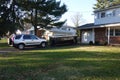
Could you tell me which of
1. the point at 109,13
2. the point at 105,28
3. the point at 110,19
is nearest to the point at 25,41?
the point at 105,28

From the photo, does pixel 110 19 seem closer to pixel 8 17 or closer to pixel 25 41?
pixel 25 41

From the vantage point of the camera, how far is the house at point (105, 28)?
1347 inches

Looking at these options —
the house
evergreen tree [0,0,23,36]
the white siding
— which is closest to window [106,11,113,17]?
the house

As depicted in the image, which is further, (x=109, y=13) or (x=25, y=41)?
(x=109, y=13)

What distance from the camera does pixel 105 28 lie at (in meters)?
36.2

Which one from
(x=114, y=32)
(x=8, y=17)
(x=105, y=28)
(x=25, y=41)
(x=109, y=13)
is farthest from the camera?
(x=8, y=17)

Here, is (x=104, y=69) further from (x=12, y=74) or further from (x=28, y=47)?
(x=28, y=47)

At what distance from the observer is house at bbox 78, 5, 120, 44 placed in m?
34.2

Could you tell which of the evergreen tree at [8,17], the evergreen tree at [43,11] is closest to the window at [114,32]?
the evergreen tree at [43,11]

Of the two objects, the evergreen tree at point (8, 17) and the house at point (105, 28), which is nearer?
the house at point (105, 28)

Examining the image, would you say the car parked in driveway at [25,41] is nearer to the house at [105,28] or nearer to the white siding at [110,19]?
the house at [105,28]

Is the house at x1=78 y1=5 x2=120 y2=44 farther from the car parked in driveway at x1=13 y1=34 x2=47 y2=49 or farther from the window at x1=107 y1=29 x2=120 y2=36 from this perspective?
the car parked in driveway at x1=13 y1=34 x2=47 y2=49

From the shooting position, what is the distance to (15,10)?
4384 cm

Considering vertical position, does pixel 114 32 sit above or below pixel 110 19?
below
